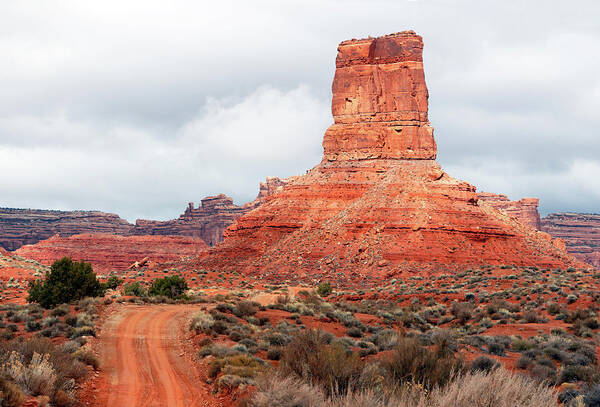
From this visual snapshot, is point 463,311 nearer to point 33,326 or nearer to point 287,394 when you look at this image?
point 33,326

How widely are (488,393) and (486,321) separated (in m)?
20.5

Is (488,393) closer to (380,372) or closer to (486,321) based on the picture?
(380,372)

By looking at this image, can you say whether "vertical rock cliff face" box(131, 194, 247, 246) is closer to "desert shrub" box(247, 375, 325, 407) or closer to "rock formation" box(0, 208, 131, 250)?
"rock formation" box(0, 208, 131, 250)

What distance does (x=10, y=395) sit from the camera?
1061 centimetres

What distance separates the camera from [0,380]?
11016 mm

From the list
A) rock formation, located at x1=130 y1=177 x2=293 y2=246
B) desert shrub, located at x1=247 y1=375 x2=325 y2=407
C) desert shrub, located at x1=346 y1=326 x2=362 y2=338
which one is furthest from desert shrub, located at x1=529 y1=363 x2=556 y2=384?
rock formation, located at x1=130 y1=177 x2=293 y2=246

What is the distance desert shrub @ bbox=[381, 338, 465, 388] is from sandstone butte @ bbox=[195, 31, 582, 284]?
49706 mm

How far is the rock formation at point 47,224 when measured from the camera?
170500 millimetres

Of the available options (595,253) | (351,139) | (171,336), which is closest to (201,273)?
(351,139)

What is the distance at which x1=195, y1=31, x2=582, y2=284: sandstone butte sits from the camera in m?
66.7

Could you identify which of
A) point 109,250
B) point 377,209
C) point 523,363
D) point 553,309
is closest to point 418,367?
point 523,363

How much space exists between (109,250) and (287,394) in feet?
419

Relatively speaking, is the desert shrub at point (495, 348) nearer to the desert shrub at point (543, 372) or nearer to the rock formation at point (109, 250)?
the desert shrub at point (543, 372)

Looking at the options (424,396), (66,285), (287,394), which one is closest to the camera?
(424,396)
